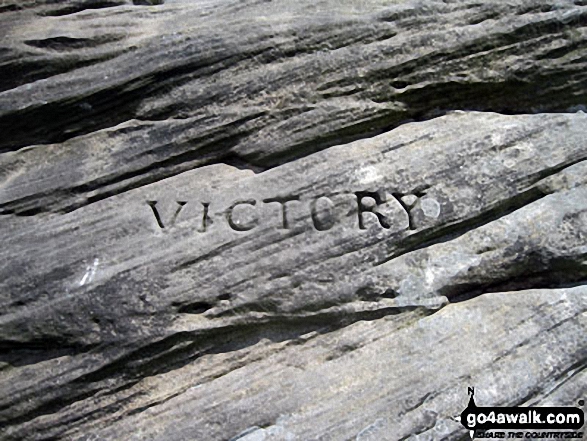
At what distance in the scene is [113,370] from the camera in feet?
11.9

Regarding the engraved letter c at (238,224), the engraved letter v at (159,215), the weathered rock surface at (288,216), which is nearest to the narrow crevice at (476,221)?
the weathered rock surface at (288,216)

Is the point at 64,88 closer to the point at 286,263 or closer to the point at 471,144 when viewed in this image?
the point at 286,263

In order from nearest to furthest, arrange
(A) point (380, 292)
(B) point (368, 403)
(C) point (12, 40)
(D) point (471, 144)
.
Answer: (B) point (368, 403) → (A) point (380, 292) → (D) point (471, 144) → (C) point (12, 40)

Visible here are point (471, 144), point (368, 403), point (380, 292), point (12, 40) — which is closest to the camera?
point (368, 403)

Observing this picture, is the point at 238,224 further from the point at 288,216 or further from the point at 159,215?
the point at 159,215

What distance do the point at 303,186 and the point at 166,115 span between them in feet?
3.55

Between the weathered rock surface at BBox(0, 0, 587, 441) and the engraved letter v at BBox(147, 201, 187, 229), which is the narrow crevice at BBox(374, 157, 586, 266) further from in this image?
the engraved letter v at BBox(147, 201, 187, 229)

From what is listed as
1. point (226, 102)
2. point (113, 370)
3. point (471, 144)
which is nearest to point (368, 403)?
point (113, 370)

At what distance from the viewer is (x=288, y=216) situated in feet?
12.9

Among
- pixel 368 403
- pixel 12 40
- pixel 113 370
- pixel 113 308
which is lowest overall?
pixel 368 403

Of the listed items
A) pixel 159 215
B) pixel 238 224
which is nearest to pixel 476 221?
pixel 238 224

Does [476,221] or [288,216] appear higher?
[288,216]

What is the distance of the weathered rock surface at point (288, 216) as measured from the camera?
11.8 feet

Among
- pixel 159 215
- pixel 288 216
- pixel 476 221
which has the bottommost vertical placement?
pixel 476 221
